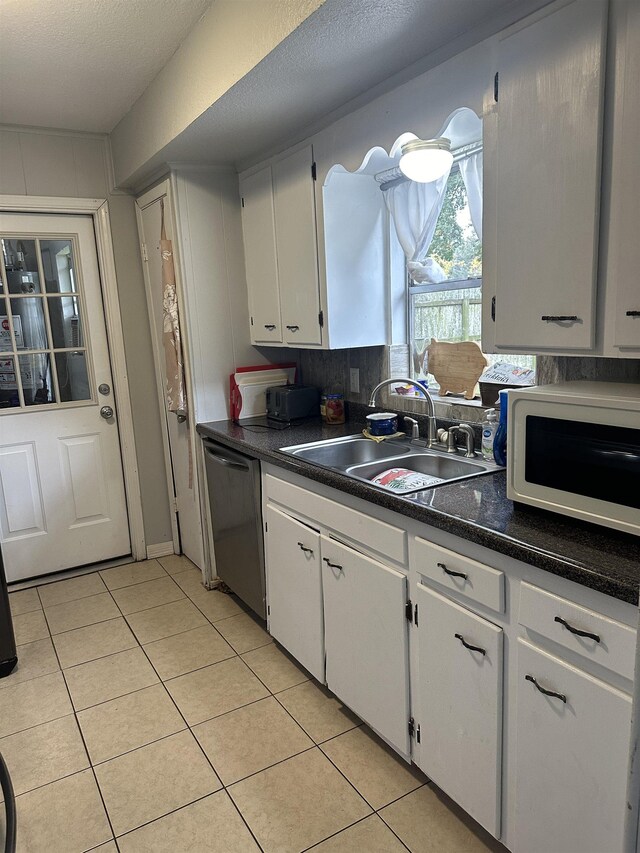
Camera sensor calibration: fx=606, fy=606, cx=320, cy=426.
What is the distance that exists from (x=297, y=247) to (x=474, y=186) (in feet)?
2.67

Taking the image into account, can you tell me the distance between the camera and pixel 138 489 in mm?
3617

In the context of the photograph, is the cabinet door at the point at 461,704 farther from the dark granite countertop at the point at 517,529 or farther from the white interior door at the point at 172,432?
the white interior door at the point at 172,432

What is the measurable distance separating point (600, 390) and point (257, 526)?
1.57 metres

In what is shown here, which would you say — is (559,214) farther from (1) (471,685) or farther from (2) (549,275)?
(1) (471,685)

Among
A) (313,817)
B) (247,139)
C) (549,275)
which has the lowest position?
(313,817)

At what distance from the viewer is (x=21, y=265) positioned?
321 cm

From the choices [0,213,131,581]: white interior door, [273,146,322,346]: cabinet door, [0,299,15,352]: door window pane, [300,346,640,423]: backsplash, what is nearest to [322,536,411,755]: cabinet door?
[300,346,640,423]: backsplash

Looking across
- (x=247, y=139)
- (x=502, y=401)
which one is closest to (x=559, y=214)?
(x=502, y=401)

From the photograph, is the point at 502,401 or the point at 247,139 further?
the point at 247,139

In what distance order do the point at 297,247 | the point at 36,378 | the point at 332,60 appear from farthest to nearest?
the point at 36,378 < the point at 297,247 < the point at 332,60

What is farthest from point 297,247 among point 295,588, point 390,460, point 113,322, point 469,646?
point 469,646

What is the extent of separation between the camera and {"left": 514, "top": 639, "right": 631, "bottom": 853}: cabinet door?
1205 mm

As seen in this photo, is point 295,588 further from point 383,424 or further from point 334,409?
point 334,409

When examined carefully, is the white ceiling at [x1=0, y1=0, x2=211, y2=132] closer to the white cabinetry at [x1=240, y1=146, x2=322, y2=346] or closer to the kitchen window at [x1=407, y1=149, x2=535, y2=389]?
the white cabinetry at [x1=240, y1=146, x2=322, y2=346]
